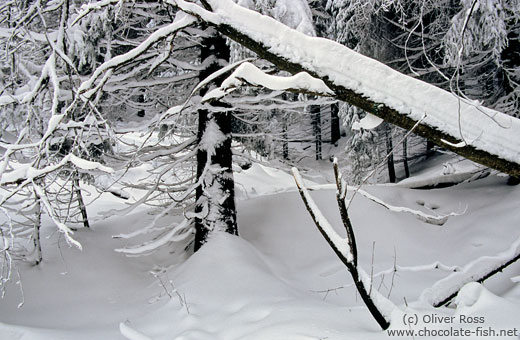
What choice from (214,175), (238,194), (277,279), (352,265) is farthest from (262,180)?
(352,265)

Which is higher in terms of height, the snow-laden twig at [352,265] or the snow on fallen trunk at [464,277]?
the snow-laden twig at [352,265]

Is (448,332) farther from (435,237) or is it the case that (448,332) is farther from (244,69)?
(435,237)

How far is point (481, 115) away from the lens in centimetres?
244

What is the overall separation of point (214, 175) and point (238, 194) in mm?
4112

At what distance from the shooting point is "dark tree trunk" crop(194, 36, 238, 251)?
551cm

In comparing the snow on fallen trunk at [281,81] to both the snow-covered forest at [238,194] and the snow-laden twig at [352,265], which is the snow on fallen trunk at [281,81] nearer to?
the snow-covered forest at [238,194]

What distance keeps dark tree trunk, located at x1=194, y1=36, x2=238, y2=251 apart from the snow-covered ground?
1.23 ft

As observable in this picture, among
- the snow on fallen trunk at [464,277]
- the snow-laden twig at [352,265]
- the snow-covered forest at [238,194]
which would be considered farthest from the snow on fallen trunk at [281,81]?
the snow on fallen trunk at [464,277]

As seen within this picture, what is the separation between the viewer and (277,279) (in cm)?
448

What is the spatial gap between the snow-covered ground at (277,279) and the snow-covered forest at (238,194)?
29mm

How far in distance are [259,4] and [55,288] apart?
4628 mm

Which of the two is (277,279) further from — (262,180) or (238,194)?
(262,180)

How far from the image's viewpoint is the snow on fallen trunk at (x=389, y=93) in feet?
7.87

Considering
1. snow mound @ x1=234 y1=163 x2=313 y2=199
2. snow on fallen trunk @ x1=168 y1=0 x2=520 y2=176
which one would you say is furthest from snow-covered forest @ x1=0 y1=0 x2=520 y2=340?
snow mound @ x1=234 y1=163 x2=313 y2=199
